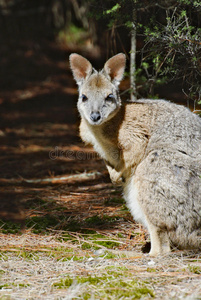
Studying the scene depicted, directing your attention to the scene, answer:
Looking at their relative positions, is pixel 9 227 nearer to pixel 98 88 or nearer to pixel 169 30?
pixel 98 88

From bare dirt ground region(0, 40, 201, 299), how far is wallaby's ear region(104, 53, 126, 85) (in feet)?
5.73

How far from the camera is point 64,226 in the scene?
4.59 m

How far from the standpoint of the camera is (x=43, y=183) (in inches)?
240

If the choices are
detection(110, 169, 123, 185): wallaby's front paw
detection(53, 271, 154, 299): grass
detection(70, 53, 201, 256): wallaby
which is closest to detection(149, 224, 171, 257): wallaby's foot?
detection(70, 53, 201, 256): wallaby

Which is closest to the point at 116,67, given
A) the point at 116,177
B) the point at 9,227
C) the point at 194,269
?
the point at 116,177

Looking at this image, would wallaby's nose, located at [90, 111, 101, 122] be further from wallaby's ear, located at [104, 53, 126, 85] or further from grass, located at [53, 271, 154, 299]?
grass, located at [53, 271, 154, 299]

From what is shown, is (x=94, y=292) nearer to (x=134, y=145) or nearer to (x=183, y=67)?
(x=134, y=145)

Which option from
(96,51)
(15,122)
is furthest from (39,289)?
(96,51)

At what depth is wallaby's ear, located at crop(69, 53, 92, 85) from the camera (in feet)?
14.7

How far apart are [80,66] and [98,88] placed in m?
0.42

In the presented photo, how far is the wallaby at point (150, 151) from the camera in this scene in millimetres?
3693

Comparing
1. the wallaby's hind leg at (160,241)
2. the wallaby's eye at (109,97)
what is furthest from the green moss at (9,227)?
the wallaby's eye at (109,97)

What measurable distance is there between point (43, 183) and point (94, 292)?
3.44m

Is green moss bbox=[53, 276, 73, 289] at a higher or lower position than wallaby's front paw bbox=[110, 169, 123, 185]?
lower
